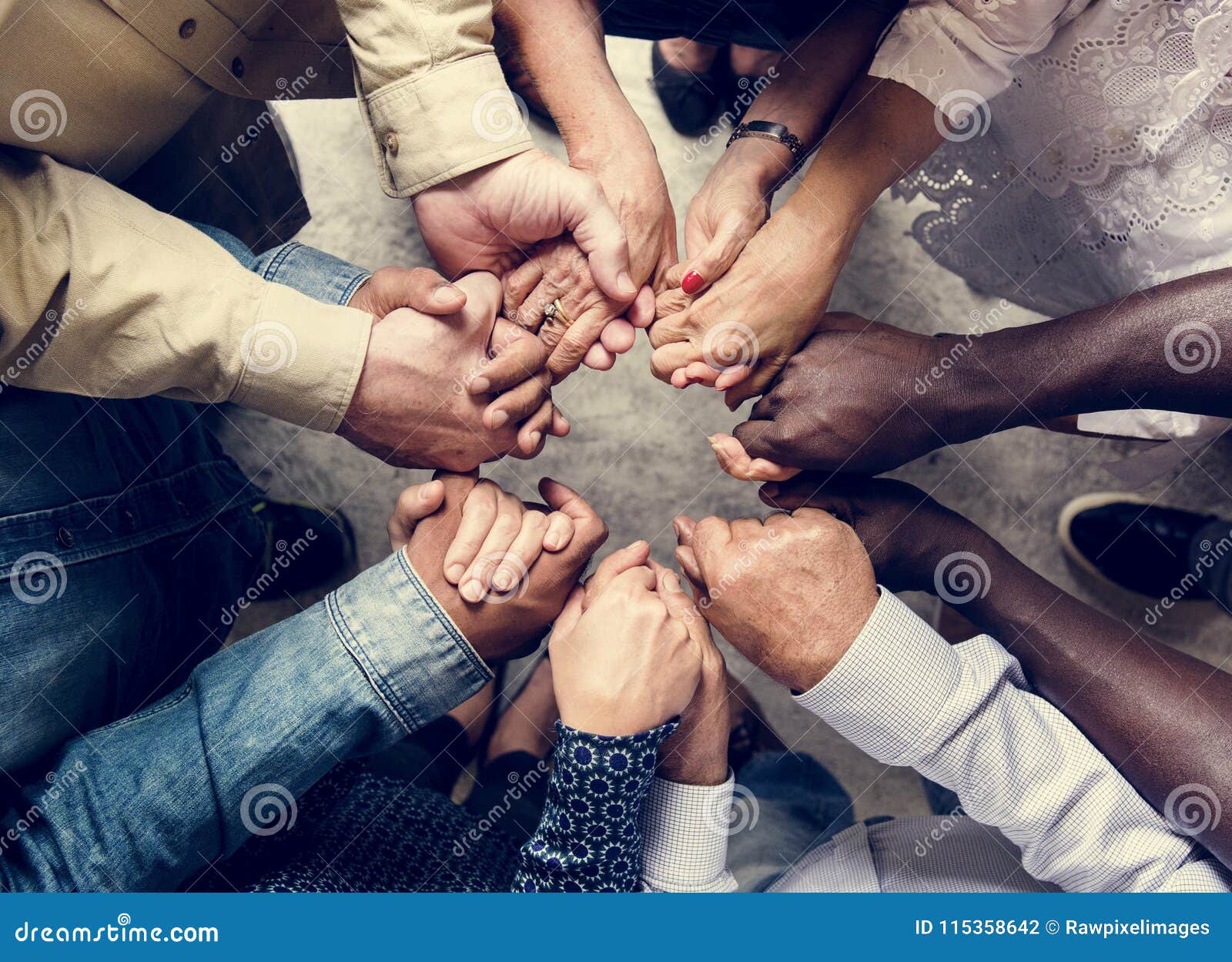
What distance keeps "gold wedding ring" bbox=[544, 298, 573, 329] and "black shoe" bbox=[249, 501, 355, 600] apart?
2.33 feet

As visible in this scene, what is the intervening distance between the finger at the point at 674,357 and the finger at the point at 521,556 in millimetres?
276

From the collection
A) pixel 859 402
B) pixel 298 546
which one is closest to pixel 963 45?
pixel 859 402

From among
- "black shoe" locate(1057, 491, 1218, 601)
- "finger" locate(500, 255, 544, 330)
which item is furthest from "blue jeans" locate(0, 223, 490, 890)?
"black shoe" locate(1057, 491, 1218, 601)

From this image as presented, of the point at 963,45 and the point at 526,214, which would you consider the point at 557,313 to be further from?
the point at 963,45

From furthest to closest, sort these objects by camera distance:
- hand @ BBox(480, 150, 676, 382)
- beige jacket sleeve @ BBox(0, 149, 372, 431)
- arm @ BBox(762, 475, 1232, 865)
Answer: hand @ BBox(480, 150, 676, 382)
arm @ BBox(762, 475, 1232, 865)
beige jacket sleeve @ BBox(0, 149, 372, 431)

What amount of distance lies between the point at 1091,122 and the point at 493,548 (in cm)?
95

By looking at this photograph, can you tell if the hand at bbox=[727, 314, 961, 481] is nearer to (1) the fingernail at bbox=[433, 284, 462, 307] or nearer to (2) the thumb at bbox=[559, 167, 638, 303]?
(2) the thumb at bbox=[559, 167, 638, 303]

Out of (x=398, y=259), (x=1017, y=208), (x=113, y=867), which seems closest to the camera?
(x=113, y=867)

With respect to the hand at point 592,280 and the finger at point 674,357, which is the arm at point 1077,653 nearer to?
the finger at point 674,357

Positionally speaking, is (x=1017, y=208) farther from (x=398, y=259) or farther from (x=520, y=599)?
(x=398, y=259)

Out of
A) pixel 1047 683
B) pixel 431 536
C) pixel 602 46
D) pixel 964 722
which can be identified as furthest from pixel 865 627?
pixel 602 46

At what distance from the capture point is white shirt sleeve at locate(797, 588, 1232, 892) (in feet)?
3.43

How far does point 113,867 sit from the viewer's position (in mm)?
987
